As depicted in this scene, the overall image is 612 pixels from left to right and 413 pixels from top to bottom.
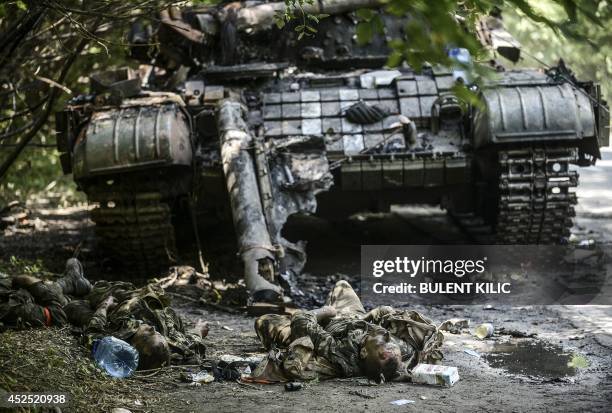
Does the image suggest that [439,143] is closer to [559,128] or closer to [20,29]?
[559,128]

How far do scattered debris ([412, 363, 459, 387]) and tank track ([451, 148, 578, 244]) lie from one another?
3.83 meters

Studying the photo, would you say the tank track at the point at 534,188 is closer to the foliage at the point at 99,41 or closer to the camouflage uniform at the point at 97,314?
the foliage at the point at 99,41

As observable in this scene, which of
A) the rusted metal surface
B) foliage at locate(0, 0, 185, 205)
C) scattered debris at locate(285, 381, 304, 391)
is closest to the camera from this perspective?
scattered debris at locate(285, 381, 304, 391)

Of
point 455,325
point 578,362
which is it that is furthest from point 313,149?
point 578,362

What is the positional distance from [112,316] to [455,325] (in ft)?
8.45

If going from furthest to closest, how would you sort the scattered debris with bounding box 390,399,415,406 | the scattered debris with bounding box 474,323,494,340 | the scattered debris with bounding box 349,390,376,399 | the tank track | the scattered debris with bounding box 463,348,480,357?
the tank track → the scattered debris with bounding box 474,323,494,340 → the scattered debris with bounding box 463,348,480,357 → the scattered debris with bounding box 349,390,376,399 → the scattered debris with bounding box 390,399,415,406

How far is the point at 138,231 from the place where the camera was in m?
9.41

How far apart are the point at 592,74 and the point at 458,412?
19939 millimetres

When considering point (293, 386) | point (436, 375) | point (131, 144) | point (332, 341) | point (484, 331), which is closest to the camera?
point (293, 386)

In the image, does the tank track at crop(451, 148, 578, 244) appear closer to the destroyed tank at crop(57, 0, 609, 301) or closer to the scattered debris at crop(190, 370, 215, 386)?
the destroyed tank at crop(57, 0, 609, 301)
